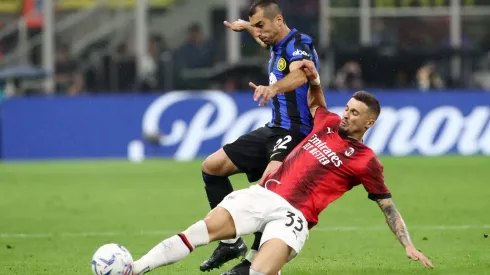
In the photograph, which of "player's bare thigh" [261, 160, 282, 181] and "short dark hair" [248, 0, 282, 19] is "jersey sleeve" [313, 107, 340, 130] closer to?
"player's bare thigh" [261, 160, 282, 181]

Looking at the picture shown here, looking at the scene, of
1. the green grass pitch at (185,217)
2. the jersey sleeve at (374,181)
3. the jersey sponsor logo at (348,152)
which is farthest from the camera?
the green grass pitch at (185,217)

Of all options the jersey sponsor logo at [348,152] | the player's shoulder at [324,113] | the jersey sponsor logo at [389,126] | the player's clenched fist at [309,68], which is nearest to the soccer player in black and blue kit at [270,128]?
the player's clenched fist at [309,68]

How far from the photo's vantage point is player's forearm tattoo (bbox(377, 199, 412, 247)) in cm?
833

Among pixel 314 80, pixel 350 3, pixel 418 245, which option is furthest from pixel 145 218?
pixel 350 3

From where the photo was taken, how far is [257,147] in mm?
9953

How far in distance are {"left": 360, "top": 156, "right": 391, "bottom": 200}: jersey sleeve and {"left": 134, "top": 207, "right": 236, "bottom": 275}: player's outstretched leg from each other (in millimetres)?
1087

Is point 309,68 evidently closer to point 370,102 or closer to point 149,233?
point 370,102

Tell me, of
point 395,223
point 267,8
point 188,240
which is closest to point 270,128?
point 267,8

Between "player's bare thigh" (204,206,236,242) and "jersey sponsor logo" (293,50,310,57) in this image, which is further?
"jersey sponsor logo" (293,50,310,57)

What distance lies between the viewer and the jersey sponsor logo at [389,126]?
21828 mm

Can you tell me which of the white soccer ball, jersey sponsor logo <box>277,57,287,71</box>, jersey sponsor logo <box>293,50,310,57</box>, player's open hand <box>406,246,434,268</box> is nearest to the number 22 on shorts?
jersey sponsor logo <box>277,57,287,71</box>

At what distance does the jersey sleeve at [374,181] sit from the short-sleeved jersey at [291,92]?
139 cm

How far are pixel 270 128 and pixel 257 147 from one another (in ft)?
0.74

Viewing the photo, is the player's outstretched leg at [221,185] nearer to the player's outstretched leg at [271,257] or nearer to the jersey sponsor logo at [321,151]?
the jersey sponsor logo at [321,151]
